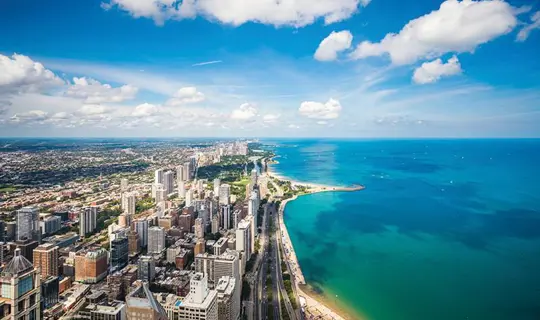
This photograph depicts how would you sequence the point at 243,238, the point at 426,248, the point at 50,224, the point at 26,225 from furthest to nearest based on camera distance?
the point at 50,224
the point at 426,248
the point at 26,225
the point at 243,238

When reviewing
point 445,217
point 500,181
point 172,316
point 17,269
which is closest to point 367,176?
point 500,181

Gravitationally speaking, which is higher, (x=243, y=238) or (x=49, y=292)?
(x=243, y=238)

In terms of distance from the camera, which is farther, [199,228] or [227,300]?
[199,228]

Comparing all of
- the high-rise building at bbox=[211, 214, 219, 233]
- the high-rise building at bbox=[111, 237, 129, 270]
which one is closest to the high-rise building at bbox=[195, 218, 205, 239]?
the high-rise building at bbox=[211, 214, 219, 233]

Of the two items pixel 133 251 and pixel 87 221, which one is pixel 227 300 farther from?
pixel 87 221

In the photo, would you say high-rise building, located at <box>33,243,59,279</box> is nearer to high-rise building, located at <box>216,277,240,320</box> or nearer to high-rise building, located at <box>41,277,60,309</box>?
high-rise building, located at <box>41,277,60,309</box>

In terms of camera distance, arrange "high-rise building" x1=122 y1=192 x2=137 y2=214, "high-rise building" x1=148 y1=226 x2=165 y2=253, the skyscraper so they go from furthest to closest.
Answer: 1. the skyscraper
2. "high-rise building" x1=122 y1=192 x2=137 y2=214
3. "high-rise building" x1=148 y1=226 x2=165 y2=253

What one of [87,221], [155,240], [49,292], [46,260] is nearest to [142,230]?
[155,240]

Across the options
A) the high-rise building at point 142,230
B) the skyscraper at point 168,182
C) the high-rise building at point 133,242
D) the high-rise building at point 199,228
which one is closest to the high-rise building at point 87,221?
the high-rise building at point 142,230
